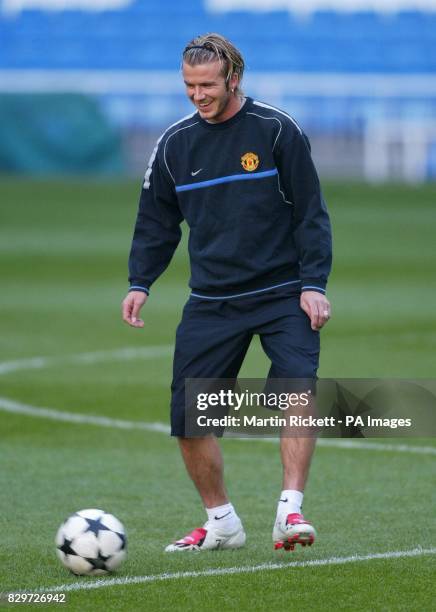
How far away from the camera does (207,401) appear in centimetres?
617

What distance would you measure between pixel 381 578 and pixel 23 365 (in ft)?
25.2

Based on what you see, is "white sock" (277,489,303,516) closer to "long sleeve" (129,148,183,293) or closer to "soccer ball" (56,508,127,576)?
"soccer ball" (56,508,127,576)

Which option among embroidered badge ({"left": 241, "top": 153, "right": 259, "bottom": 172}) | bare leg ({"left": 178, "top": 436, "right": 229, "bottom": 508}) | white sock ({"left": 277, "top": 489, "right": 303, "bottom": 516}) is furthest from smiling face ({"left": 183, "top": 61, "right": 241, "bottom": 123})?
white sock ({"left": 277, "top": 489, "right": 303, "bottom": 516})

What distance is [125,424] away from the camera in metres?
10.1

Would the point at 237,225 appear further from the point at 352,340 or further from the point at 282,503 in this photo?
the point at 352,340

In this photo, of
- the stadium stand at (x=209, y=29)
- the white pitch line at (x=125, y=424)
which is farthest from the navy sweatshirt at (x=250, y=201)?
the stadium stand at (x=209, y=29)

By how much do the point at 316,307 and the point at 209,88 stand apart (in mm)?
1070

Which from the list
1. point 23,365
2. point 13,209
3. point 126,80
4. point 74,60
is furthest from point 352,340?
point 74,60

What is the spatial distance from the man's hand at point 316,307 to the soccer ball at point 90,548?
1.26 meters

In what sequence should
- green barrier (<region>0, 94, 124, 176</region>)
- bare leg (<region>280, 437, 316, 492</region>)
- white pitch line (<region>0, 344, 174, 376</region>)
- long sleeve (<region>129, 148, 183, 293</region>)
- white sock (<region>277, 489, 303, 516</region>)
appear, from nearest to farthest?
white sock (<region>277, 489, 303, 516</region>) < bare leg (<region>280, 437, 316, 492</region>) < long sleeve (<region>129, 148, 183, 293</region>) < white pitch line (<region>0, 344, 174, 376</region>) < green barrier (<region>0, 94, 124, 176</region>)

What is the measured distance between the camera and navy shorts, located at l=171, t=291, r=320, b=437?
6188mm

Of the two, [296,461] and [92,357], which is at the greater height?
[296,461]

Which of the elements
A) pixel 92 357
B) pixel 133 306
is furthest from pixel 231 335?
pixel 92 357

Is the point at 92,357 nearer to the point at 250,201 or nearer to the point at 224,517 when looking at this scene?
the point at 224,517
